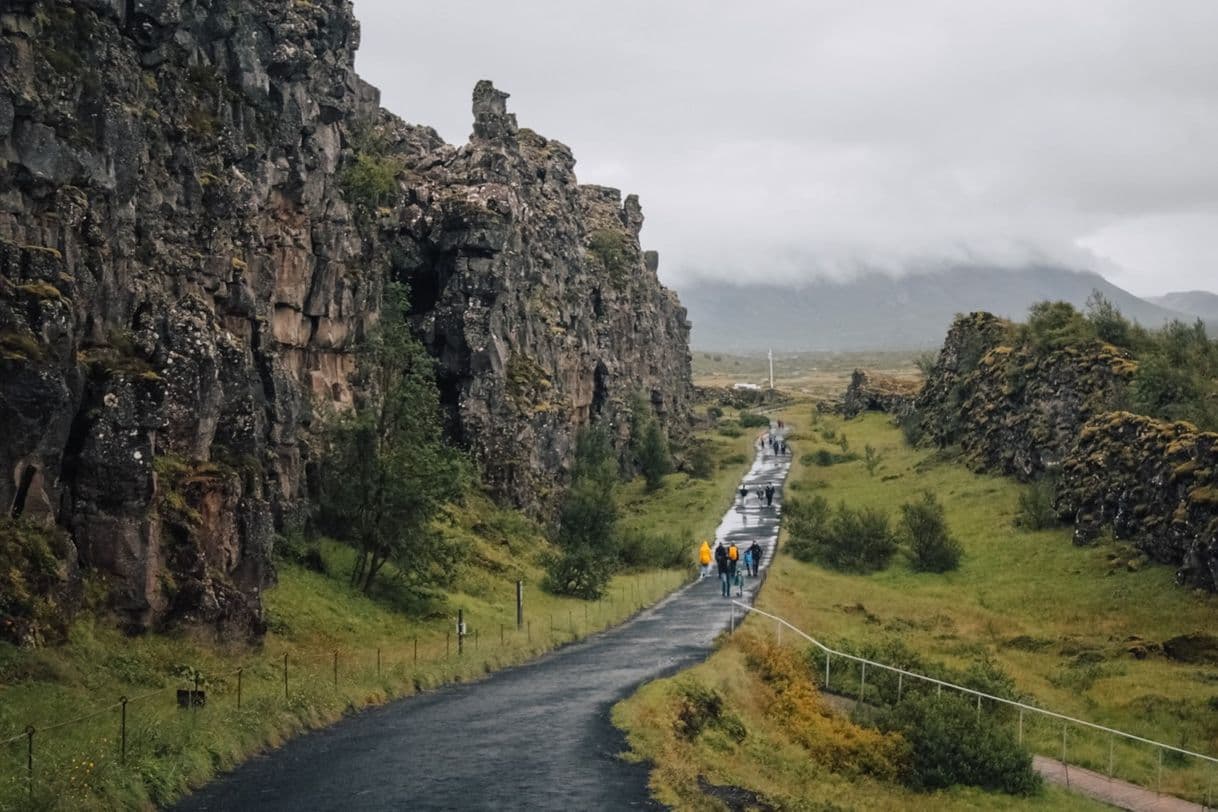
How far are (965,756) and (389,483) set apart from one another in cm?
2645

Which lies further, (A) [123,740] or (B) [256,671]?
(B) [256,671]

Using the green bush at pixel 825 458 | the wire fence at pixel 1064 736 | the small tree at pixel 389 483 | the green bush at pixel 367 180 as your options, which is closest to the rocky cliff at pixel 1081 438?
the green bush at pixel 825 458

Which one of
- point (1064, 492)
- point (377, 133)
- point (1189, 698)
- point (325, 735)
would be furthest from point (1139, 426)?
point (325, 735)

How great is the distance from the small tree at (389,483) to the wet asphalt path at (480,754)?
9.47 m

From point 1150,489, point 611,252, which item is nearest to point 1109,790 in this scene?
point 1150,489

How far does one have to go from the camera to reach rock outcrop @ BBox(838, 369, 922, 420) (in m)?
150

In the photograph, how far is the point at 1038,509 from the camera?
7294 cm

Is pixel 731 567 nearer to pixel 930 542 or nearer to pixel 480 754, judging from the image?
pixel 930 542

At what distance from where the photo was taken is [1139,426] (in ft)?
222

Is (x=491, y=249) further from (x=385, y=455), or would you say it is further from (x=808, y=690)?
(x=808, y=690)

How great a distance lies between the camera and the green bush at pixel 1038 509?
7205 centimetres

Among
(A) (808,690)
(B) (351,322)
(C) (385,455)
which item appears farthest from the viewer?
(B) (351,322)

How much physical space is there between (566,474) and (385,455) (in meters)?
32.6

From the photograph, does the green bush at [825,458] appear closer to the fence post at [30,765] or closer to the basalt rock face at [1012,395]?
the basalt rock face at [1012,395]
